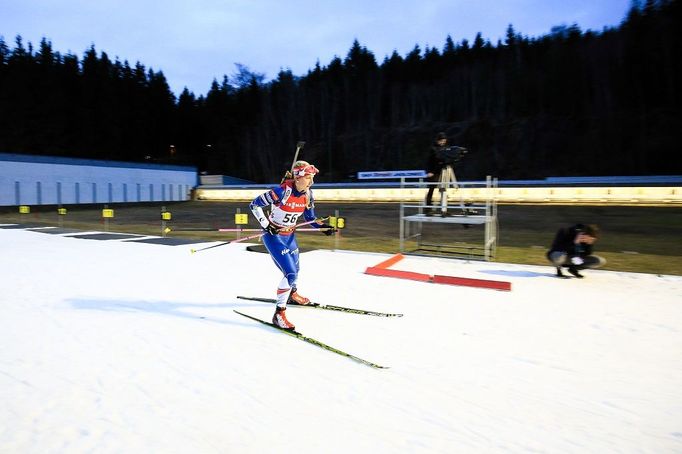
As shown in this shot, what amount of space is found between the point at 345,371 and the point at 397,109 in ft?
260

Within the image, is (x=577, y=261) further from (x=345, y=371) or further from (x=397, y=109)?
(x=397, y=109)

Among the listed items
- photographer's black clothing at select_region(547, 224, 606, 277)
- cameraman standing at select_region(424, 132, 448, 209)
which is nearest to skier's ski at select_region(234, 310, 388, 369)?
photographer's black clothing at select_region(547, 224, 606, 277)

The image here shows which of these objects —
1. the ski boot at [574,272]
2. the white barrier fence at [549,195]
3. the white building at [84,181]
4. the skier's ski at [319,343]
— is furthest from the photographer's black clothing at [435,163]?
the white building at [84,181]

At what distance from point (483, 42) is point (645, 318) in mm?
95322

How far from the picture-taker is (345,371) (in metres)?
3.89

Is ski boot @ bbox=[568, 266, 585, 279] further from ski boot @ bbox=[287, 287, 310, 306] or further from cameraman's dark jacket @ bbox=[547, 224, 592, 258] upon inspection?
ski boot @ bbox=[287, 287, 310, 306]

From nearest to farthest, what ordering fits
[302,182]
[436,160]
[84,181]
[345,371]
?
1. [345,371]
2. [302,182]
3. [436,160]
4. [84,181]

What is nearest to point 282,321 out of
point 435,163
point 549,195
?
point 435,163

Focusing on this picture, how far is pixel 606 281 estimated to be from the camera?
772cm

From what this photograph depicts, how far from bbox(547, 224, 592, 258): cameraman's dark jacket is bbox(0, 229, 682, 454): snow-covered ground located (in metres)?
0.74

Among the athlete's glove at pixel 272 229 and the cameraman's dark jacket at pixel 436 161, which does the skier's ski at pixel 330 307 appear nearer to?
the athlete's glove at pixel 272 229

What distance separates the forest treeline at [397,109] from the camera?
57781mm

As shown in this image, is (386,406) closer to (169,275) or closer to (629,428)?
(629,428)

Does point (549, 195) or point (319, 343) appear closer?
point (319, 343)
